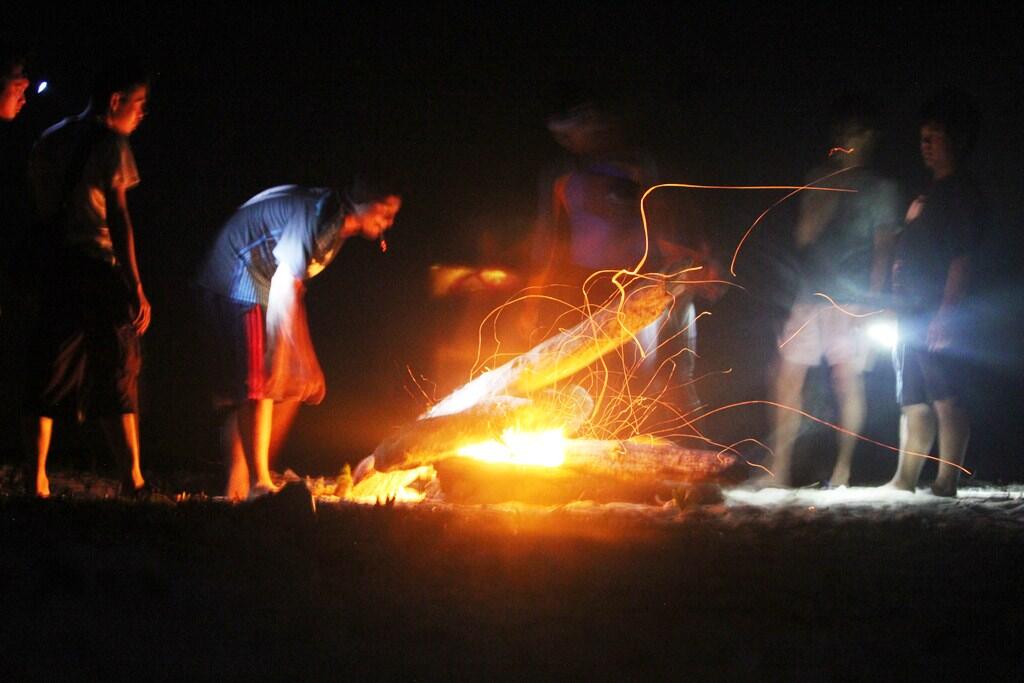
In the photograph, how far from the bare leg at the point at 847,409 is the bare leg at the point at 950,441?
0.65 metres

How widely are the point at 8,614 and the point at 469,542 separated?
1645 millimetres

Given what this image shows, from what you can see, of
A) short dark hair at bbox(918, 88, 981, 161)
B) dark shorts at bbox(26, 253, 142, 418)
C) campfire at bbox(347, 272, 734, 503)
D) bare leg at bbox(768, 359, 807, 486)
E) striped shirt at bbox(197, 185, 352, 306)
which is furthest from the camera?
bare leg at bbox(768, 359, 807, 486)

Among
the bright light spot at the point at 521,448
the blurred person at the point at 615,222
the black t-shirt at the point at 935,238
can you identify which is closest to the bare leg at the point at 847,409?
the black t-shirt at the point at 935,238

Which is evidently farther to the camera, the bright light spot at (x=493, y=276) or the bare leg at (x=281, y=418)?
the bright light spot at (x=493, y=276)

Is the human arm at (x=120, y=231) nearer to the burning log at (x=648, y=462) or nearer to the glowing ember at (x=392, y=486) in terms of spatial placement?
the glowing ember at (x=392, y=486)

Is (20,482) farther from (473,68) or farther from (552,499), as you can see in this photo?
(473,68)

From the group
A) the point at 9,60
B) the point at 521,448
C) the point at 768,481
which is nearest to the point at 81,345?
the point at 9,60

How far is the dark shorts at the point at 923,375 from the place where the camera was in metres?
6.11

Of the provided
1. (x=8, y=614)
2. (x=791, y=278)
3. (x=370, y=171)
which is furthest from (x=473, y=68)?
(x=8, y=614)

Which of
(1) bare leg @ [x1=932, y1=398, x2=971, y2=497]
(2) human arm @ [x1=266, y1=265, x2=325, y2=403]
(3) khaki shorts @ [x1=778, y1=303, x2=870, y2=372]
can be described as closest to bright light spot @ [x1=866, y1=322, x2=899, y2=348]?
(3) khaki shorts @ [x1=778, y1=303, x2=870, y2=372]

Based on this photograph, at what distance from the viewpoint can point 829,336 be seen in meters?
6.77

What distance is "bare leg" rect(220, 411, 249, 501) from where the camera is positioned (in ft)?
19.7

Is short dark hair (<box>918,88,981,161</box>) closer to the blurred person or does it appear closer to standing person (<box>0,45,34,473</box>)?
the blurred person

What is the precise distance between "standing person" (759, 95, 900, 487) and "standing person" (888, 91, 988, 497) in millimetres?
291
